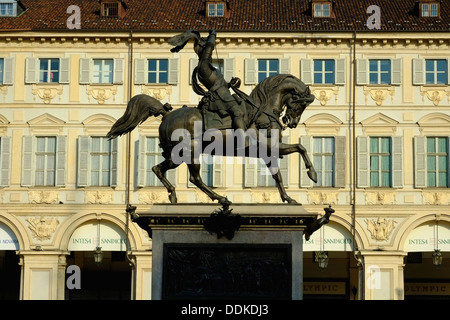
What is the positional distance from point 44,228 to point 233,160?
771 centimetres

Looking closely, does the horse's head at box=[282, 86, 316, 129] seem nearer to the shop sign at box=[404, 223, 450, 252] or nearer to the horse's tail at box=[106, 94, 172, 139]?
the horse's tail at box=[106, 94, 172, 139]

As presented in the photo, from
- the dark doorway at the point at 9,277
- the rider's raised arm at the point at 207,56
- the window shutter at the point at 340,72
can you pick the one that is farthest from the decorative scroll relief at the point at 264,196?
the rider's raised arm at the point at 207,56

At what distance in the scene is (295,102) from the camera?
74.7 feet

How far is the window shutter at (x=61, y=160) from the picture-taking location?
147ft

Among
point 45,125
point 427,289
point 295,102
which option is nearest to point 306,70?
point 427,289

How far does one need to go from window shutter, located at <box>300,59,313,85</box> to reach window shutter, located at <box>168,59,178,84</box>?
489 centimetres

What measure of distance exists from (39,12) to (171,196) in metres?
26.4

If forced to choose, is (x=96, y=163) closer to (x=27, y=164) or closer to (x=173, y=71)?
(x=27, y=164)

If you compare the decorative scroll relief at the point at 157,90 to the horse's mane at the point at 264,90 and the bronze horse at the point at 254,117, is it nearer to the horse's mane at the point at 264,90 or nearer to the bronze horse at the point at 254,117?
the bronze horse at the point at 254,117

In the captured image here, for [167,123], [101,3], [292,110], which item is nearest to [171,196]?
[167,123]

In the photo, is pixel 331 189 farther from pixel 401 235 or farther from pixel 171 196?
pixel 171 196

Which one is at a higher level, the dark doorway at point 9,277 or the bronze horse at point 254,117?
the bronze horse at point 254,117

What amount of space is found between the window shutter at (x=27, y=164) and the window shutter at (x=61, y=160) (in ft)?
3.29

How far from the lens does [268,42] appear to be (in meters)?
45.4
